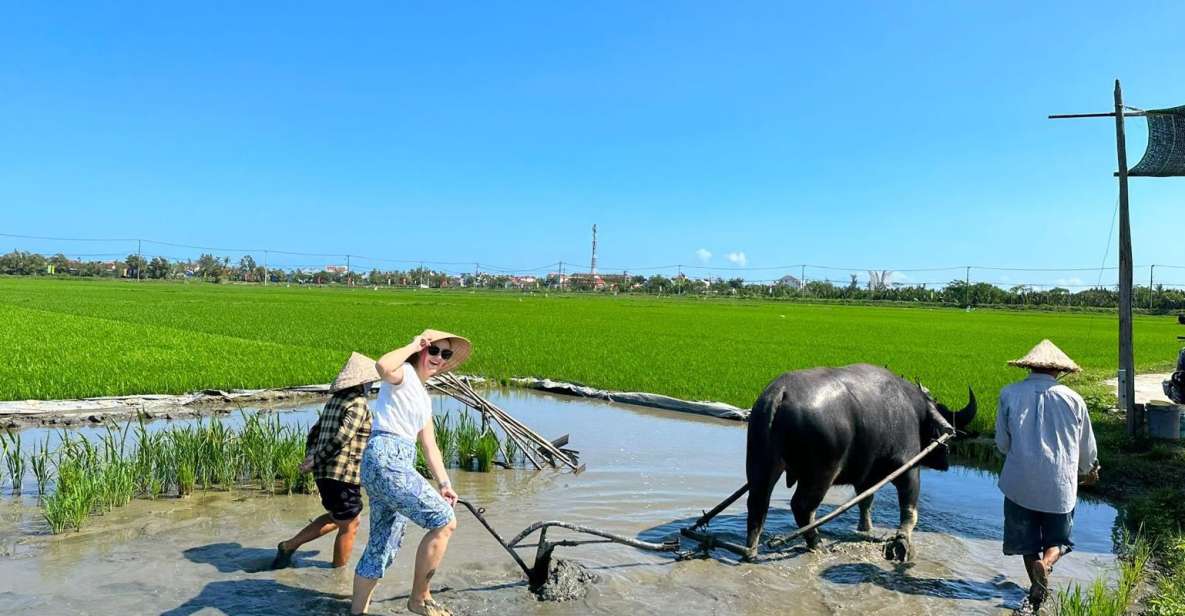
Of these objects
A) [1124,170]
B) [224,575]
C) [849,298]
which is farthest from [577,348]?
[849,298]

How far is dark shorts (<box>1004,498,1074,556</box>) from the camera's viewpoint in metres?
4.20

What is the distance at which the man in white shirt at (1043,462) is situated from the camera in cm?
418

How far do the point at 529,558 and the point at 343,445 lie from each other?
1376 millimetres

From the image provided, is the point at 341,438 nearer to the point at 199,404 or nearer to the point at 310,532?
the point at 310,532

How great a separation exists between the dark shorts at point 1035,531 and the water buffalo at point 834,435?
0.73 metres

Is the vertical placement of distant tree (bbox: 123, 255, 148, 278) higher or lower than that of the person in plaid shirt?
higher

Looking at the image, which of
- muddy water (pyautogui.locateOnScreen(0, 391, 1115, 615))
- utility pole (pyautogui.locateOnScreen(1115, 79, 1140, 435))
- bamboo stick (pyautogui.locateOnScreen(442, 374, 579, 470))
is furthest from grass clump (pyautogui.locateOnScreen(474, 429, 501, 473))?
utility pole (pyautogui.locateOnScreen(1115, 79, 1140, 435))

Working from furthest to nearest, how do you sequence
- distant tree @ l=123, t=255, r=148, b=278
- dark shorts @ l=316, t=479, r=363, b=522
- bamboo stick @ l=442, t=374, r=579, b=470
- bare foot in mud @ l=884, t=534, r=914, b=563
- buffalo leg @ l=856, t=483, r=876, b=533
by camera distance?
distant tree @ l=123, t=255, r=148, b=278, bamboo stick @ l=442, t=374, r=579, b=470, buffalo leg @ l=856, t=483, r=876, b=533, bare foot in mud @ l=884, t=534, r=914, b=563, dark shorts @ l=316, t=479, r=363, b=522

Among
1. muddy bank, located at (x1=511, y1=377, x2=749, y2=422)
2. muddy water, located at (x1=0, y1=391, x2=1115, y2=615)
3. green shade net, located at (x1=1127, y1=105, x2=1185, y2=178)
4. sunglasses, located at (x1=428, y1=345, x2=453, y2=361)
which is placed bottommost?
muddy water, located at (x1=0, y1=391, x2=1115, y2=615)

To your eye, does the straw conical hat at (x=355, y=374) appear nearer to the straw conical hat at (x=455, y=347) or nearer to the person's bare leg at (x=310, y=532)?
the straw conical hat at (x=455, y=347)

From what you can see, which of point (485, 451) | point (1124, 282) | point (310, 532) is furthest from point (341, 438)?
point (1124, 282)

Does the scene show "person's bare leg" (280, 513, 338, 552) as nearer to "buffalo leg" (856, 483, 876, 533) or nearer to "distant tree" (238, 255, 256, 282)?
"buffalo leg" (856, 483, 876, 533)

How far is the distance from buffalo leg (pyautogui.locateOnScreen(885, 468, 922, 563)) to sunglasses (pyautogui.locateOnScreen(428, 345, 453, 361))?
3011mm

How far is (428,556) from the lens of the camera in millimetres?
3578
